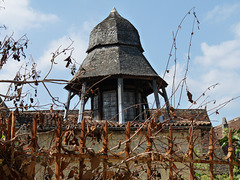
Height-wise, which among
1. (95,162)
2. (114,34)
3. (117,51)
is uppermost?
(114,34)

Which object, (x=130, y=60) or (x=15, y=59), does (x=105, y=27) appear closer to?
(x=130, y=60)

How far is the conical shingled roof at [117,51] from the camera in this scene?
479 inches

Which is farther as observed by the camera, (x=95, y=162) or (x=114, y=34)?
(x=114, y=34)

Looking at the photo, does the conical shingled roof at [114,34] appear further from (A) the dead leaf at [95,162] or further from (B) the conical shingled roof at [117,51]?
(A) the dead leaf at [95,162]

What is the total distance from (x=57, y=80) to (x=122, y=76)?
888 centimetres

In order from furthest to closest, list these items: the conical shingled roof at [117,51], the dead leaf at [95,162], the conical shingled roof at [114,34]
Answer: the conical shingled roof at [114,34] < the conical shingled roof at [117,51] < the dead leaf at [95,162]

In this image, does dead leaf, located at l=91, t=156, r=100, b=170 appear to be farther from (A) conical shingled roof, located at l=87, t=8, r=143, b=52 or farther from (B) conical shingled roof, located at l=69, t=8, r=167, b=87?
(A) conical shingled roof, located at l=87, t=8, r=143, b=52

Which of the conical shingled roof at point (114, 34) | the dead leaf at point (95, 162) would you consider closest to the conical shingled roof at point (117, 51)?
the conical shingled roof at point (114, 34)

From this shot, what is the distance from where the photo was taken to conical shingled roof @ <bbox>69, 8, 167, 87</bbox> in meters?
12.2

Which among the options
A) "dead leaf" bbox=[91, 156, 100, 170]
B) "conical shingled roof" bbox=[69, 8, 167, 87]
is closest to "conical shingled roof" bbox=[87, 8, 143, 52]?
"conical shingled roof" bbox=[69, 8, 167, 87]

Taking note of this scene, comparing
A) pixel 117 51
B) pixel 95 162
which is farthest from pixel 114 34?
pixel 95 162

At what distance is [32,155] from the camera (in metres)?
2.04

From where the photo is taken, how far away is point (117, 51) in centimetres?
1298

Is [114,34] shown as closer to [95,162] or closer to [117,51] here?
[117,51]
